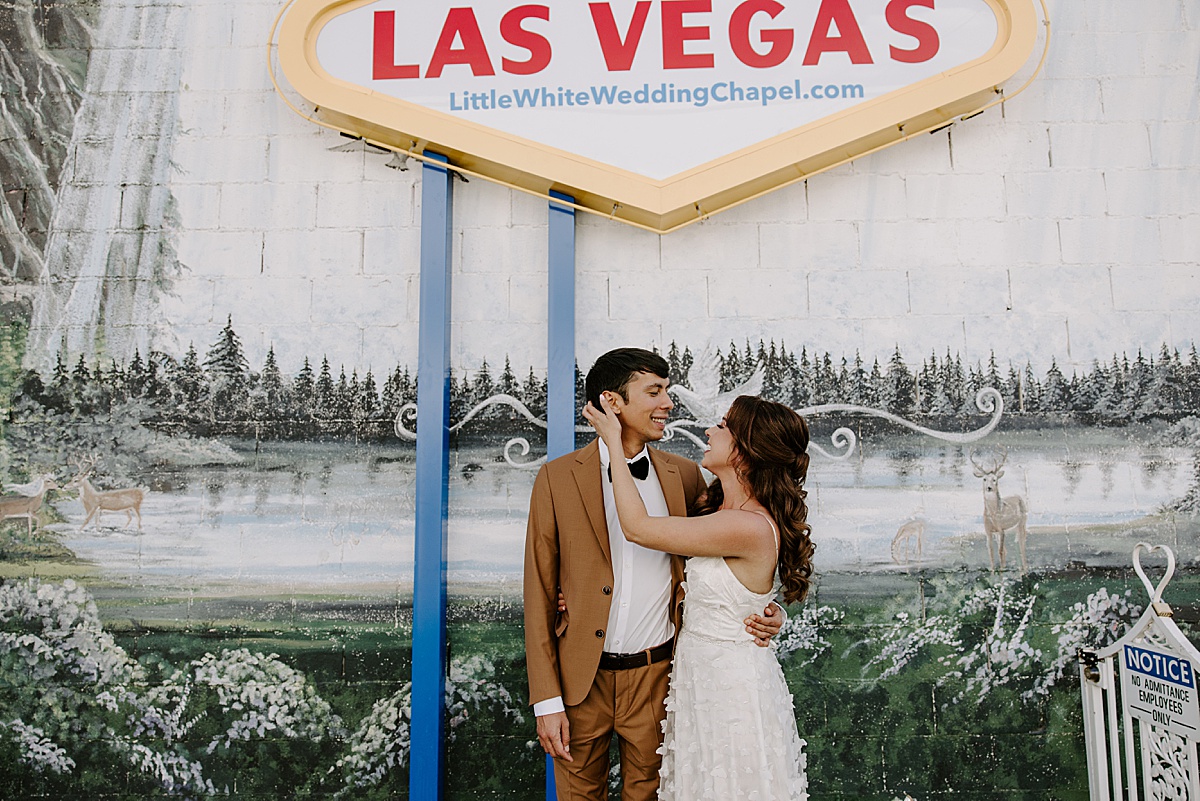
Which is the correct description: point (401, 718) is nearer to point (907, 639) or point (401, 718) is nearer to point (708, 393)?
point (708, 393)

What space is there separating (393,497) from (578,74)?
158 cm

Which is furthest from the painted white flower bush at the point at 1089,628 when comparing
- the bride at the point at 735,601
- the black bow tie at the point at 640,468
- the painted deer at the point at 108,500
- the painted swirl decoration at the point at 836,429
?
the painted deer at the point at 108,500

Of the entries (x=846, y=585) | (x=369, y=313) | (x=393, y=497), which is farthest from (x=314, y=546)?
(x=846, y=585)

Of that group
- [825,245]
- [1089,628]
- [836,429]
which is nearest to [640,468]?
[836,429]

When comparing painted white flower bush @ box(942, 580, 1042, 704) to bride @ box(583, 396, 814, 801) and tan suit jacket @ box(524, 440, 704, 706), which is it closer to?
bride @ box(583, 396, 814, 801)

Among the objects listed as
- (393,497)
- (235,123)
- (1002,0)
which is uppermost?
(1002,0)

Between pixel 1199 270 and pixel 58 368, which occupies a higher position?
pixel 1199 270

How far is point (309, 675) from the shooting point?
9.90 ft

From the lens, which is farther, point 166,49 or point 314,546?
point 166,49

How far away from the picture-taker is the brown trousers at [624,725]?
2.25 metres

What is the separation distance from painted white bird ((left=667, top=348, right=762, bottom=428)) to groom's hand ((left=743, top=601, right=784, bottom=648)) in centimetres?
103

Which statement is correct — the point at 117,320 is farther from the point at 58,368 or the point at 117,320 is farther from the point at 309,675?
the point at 309,675

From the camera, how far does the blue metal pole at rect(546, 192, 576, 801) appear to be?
296 centimetres

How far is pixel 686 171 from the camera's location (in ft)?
Result: 9.66
